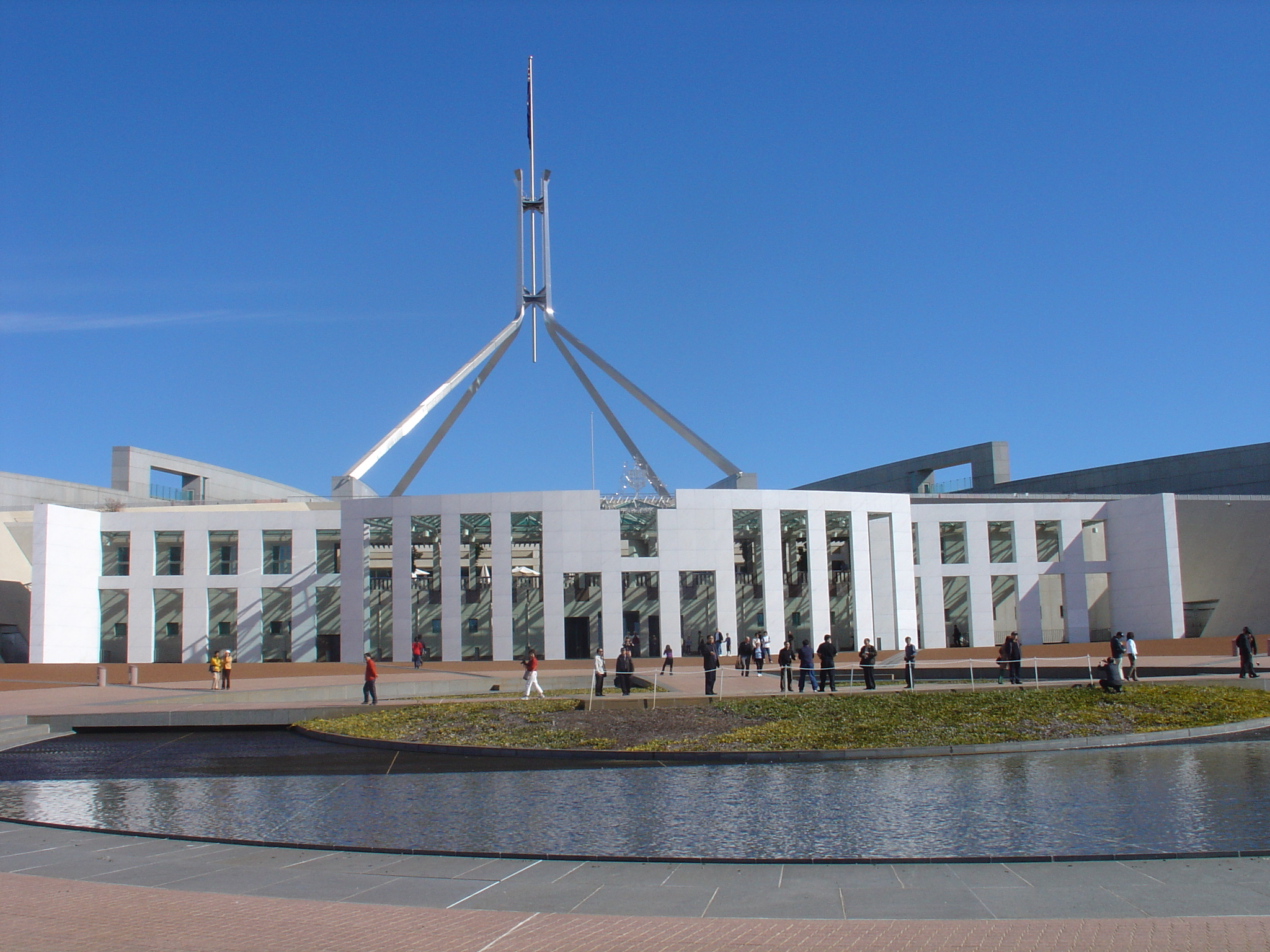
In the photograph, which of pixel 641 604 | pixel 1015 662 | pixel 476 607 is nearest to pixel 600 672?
pixel 1015 662

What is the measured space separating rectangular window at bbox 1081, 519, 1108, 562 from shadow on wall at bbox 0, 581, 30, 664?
53108 mm

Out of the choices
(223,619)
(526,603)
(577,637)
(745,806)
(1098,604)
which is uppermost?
(526,603)

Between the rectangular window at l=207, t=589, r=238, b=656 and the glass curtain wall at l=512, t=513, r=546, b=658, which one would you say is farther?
the rectangular window at l=207, t=589, r=238, b=656

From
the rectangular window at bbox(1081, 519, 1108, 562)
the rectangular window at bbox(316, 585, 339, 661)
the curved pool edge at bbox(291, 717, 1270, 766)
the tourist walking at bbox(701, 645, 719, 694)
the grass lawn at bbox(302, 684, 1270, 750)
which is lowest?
the curved pool edge at bbox(291, 717, 1270, 766)

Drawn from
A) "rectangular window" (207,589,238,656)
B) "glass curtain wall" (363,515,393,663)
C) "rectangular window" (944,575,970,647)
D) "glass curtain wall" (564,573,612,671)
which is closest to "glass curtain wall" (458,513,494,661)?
"glass curtain wall" (363,515,393,663)

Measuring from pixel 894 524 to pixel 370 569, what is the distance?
2667cm

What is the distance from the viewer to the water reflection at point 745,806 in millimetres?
9203

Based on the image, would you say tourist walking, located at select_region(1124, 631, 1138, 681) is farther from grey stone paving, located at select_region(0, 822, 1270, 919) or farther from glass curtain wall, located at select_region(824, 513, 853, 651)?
glass curtain wall, located at select_region(824, 513, 853, 651)

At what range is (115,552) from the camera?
48.0 m

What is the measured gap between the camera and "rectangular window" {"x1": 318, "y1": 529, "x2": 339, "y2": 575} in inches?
1905

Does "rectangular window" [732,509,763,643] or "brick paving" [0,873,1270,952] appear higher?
"rectangular window" [732,509,763,643]

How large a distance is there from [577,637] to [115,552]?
21.8m

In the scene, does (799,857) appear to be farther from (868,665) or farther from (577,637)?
(577,637)

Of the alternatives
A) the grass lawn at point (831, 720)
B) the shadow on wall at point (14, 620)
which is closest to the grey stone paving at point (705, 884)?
the grass lawn at point (831, 720)
